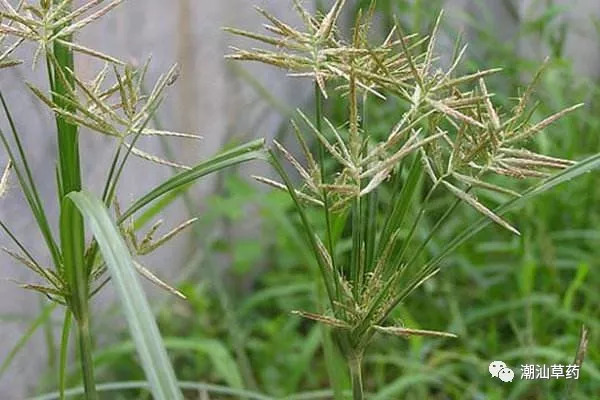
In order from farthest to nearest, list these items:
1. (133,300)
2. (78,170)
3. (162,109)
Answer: (162,109) < (78,170) < (133,300)

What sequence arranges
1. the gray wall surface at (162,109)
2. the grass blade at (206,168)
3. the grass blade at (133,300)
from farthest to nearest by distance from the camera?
the gray wall surface at (162,109) < the grass blade at (206,168) < the grass blade at (133,300)

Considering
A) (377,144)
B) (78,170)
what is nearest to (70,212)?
(78,170)

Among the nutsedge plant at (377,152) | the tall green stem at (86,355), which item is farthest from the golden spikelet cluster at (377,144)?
the tall green stem at (86,355)

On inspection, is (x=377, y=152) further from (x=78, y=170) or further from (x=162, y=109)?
(x=162, y=109)

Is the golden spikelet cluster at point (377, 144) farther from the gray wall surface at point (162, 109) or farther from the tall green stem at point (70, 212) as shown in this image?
the gray wall surface at point (162, 109)

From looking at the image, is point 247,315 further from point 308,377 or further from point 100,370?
point 100,370

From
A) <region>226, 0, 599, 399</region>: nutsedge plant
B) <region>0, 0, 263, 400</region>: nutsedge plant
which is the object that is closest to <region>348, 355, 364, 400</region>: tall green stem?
<region>226, 0, 599, 399</region>: nutsedge plant
